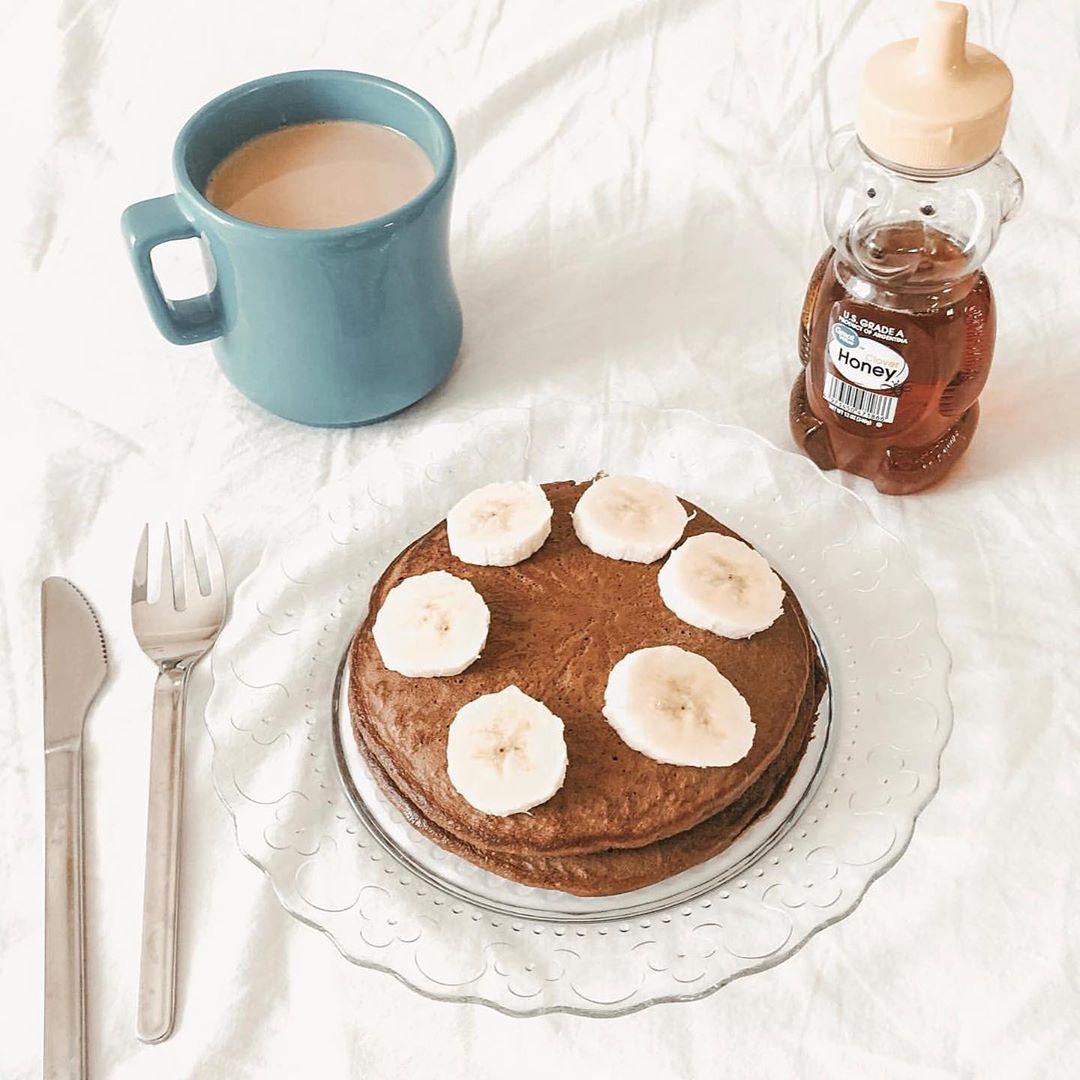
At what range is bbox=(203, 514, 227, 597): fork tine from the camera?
136 cm

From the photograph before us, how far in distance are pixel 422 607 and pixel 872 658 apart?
1.49 ft

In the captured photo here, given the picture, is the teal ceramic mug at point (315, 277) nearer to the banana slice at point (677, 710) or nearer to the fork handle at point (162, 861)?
the fork handle at point (162, 861)

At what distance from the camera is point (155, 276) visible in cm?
145

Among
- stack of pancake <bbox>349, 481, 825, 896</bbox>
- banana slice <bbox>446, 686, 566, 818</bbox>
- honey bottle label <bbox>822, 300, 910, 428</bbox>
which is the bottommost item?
stack of pancake <bbox>349, 481, 825, 896</bbox>

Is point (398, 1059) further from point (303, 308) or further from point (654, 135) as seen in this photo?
point (654, 135)

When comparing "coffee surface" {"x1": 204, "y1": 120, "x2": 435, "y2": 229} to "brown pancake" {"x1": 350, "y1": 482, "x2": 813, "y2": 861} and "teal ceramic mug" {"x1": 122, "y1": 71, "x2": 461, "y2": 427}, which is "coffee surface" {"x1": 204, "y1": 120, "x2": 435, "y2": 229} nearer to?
"teal ceramic mug" {"x1": 122, "y1": 71, "x2": 461, "y2": 427}

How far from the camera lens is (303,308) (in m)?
1.42

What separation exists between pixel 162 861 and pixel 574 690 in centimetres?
41

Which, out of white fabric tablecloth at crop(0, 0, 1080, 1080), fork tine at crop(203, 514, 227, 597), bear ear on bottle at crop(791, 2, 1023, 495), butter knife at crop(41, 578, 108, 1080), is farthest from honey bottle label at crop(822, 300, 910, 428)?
butter knife at crop(41, 578, 108, 1080)

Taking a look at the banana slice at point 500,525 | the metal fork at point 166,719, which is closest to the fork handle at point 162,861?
the metal fork at point 166,719

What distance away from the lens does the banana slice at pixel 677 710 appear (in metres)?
1.11

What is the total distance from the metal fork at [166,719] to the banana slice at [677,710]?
44cm

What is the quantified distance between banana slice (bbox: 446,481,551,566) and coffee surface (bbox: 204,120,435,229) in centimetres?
38

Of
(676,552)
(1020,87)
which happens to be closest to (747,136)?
(1020,87)
